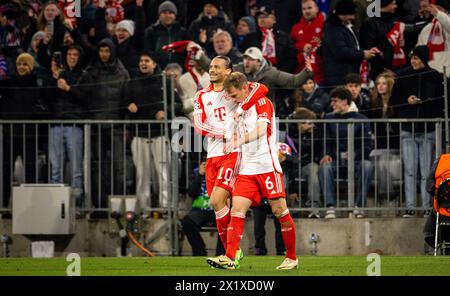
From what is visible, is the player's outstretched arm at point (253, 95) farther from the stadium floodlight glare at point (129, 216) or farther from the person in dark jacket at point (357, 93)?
the person in dark jacket at point (357, 93)

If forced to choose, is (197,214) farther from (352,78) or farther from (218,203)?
(218,203)

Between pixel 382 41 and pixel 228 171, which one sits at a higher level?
pixel 382 41

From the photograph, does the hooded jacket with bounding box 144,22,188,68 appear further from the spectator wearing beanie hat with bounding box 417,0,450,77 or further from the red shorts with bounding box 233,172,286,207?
the red shorts with bounding box 233,172,286,207

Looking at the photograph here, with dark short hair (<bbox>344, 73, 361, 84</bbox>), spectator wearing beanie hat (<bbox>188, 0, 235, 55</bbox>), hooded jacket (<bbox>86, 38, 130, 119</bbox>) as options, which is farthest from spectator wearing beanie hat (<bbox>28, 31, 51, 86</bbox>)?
dark short hair (<bbox>344, 73, 361, 84</bbox>)

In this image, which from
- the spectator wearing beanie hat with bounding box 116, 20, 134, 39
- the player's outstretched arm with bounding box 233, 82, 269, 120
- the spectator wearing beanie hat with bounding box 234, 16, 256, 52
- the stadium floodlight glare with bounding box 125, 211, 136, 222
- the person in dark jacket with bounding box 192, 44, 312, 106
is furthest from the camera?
the spectator wearing beanie hat with bounding box 116, 20, 134, 39

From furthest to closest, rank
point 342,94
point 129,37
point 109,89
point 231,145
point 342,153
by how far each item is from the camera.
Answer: point 129,37, point 109,89, point 342,153, point 342,94, point 231,145

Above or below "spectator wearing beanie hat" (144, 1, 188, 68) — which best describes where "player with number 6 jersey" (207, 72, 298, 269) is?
below

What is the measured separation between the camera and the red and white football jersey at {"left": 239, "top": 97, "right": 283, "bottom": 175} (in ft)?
48.3

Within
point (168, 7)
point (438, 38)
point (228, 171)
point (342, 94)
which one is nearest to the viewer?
point (228, 171)

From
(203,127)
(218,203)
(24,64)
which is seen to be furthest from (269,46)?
(218,203)

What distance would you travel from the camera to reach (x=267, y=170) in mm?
14797

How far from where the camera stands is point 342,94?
20391 mm

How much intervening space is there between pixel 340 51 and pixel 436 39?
5.43 ft

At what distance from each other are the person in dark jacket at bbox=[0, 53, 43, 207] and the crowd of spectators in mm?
23
